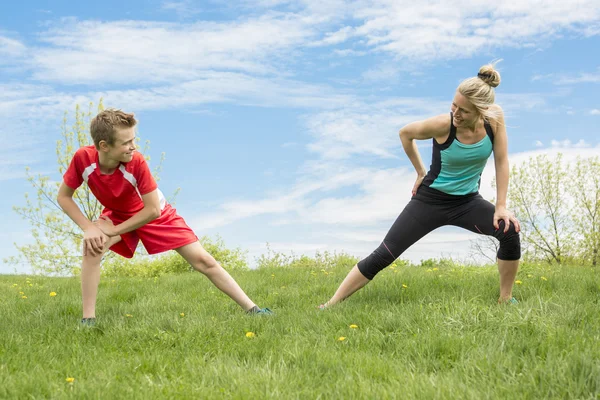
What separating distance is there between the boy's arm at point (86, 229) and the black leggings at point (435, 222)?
257 cm

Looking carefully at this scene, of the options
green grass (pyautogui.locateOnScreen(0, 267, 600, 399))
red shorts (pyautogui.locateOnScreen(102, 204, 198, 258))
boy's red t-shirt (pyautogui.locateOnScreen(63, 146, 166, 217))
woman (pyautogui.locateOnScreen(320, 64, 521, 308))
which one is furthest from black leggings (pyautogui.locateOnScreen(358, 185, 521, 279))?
boy's red t-shirt (pyautogui.locateOnScreen(63, 146, 166, 217))

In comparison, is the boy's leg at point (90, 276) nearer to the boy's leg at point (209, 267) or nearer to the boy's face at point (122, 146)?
the boy's leg at point (209, 267)

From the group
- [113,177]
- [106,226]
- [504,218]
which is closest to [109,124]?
[113,177]

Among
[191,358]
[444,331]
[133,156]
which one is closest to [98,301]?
[133,156]

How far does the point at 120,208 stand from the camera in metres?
5.34

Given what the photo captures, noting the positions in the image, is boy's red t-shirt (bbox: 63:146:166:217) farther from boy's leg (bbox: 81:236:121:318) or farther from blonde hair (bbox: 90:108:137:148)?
boy's leg (bbox: 81:236:121:318)

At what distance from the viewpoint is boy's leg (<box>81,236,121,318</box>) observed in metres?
5.32

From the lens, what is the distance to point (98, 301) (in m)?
6.82

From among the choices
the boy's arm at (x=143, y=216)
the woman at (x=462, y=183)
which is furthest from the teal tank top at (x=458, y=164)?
the boy's arm at (x=143, y=216)

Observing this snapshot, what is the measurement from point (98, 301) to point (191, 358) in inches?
136

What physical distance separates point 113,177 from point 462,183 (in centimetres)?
332

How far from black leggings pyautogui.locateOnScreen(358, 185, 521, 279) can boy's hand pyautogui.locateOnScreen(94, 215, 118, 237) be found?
2.48 meters

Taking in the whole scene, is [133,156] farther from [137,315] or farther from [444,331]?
[444,331]

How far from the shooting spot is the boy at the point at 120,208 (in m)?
4.91
